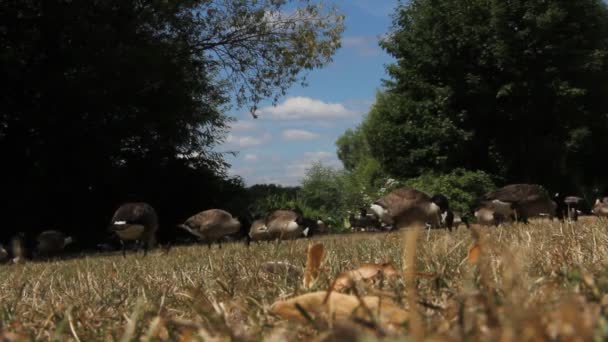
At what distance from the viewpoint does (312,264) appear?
2.15 metres

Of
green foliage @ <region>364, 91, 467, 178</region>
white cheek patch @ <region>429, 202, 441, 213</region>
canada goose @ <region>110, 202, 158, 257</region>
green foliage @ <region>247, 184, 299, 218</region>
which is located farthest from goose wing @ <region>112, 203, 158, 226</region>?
green foliage @ <region>364, 91, 467, 178</region>

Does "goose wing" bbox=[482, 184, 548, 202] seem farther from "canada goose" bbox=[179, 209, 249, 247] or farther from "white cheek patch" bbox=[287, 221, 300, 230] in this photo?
"canada goose" bbox=[179, 209, 249, 247]

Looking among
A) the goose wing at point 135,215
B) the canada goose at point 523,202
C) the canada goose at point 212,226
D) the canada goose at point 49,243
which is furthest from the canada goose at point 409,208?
the canada goose at point 49,243

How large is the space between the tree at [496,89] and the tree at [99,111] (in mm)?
8479

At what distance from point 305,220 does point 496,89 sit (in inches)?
532

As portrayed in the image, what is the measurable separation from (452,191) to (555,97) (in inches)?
266

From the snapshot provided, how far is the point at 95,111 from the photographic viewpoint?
56.1 ft

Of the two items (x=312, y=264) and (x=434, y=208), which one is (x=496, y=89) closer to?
(x=434, y=208)

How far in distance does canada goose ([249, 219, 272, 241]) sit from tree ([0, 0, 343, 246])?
4.29m

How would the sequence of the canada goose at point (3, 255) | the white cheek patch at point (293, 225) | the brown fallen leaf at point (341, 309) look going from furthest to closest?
the canada goose at point (3, 255), the white cheek patch at point (293, 225), the brown fallen leaf at point (341, 309)

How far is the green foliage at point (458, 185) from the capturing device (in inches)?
852

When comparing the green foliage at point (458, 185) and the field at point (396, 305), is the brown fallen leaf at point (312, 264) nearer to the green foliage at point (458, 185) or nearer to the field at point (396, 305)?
the field at point (396, 305)

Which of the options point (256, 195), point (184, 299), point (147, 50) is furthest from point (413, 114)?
point (184, 299)

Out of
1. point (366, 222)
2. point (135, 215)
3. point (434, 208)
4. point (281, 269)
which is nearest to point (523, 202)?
point (434, 208)
